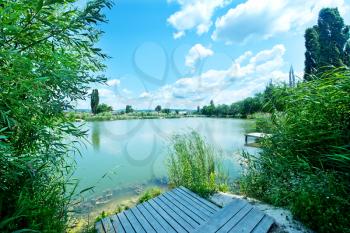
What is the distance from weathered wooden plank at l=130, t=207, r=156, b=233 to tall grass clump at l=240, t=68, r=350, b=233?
1.59 metres

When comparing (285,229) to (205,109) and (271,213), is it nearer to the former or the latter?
(271,213)

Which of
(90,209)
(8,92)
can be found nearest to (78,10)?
(8,92)

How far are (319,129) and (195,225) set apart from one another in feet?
5.78

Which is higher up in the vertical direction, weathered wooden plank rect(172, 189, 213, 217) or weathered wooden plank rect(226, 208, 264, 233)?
weathered wooden plank rect(226, 208, 264, 233)

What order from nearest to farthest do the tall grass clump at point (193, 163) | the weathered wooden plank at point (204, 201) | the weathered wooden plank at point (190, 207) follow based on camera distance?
1. the weathered wooden plank at point (190, 207)
2. the weathered wooden plank at point (204, 201)
3. the tall grass clump at point (193, 163)

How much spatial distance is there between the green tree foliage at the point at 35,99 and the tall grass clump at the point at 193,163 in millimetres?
2447

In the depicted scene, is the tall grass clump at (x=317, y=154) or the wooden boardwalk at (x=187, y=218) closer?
the tall grass clump at (x=317, y=154)

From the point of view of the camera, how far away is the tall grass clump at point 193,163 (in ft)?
12.7

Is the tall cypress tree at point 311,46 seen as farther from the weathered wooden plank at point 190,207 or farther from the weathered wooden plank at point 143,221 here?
the weathered wooden plank at point 143,221

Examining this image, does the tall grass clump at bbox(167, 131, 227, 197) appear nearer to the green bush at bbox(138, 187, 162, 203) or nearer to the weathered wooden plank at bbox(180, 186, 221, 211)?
the weathered wooden plank at bbox(180, 186, 221, 211)

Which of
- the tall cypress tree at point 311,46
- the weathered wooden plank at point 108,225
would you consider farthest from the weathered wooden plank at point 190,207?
the tall cypress tree at point 311,46

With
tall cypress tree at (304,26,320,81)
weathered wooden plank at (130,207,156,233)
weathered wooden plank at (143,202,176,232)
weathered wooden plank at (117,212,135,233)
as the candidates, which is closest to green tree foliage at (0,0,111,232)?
weathered wooden plank at (117,212,135,233)

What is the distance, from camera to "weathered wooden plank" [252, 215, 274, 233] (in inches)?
80.0

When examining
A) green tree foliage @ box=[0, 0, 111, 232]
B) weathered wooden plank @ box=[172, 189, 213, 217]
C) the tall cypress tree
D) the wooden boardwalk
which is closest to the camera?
green tree foliage @ box=[0, 0, 111, 232]
